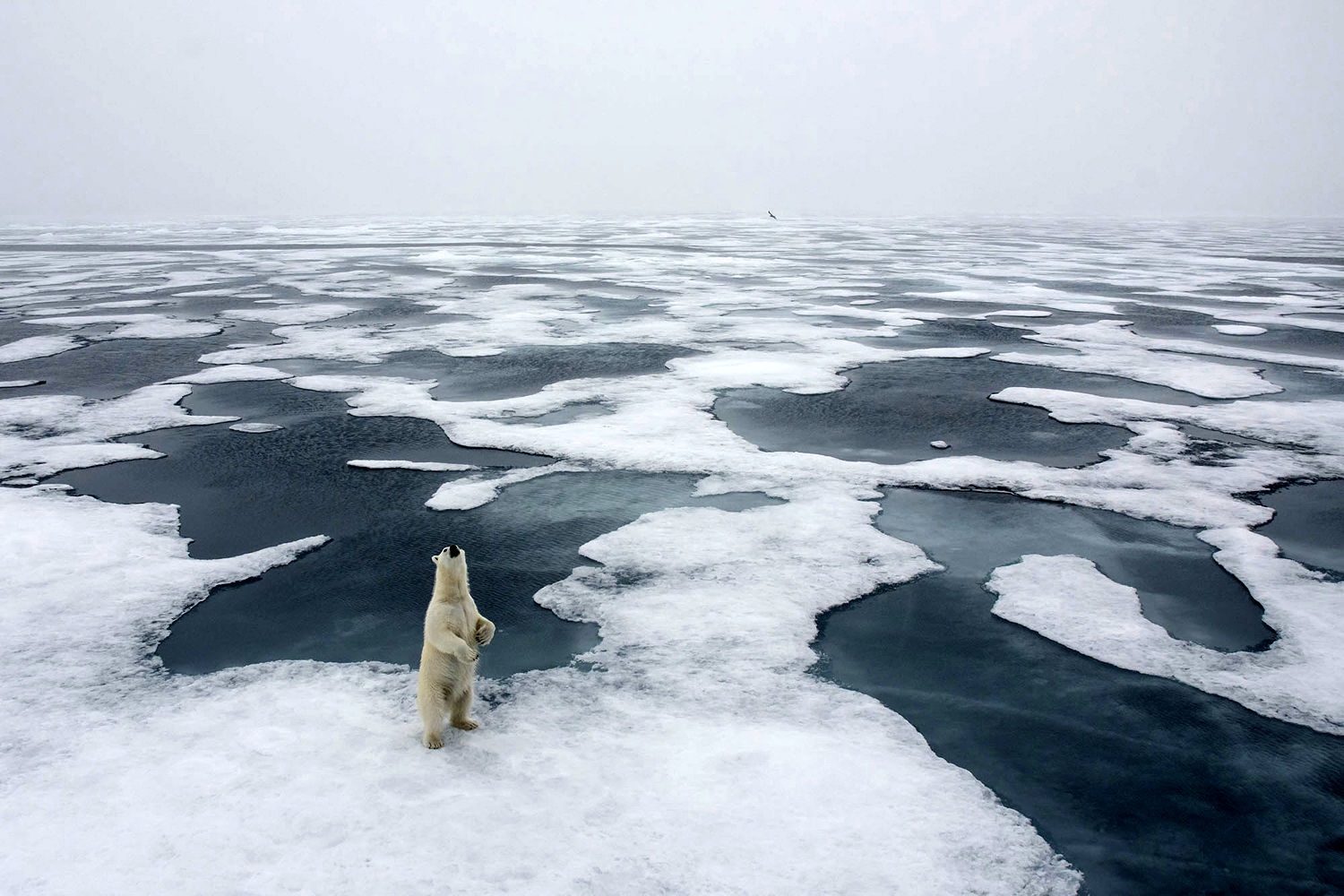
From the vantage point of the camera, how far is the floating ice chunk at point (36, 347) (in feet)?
32.7

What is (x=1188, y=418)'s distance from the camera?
723 cm

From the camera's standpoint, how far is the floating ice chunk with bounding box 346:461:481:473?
609 centimetres

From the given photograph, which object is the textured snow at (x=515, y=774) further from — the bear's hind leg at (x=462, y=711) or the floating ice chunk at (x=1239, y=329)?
the floating ice chunk at (x=1239, y=329)

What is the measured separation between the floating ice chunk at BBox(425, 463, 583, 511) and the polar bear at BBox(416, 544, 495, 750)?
238 cm

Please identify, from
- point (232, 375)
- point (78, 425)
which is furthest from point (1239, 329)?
point (78, 425)

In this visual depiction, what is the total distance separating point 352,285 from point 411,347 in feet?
23.7

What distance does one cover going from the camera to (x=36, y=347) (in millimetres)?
10516

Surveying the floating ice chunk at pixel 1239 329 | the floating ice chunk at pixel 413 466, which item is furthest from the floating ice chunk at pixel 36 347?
the floating ice chunk at pixel 1239 329

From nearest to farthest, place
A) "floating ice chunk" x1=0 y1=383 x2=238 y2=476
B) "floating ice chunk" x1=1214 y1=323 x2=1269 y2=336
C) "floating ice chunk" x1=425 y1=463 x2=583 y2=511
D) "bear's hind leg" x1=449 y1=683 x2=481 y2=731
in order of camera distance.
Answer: "bear's hind leg" x1=449 y1=683 x2=481 y2=731 < "floating ice chunk" x1=425 y1=463 x2=583 y2=511 < "floating ice chunk" x1=0 y1=383 x2=238 y2=476 < "floating ice chunk" x1=1214 y1=323 x2=1269 y2=336

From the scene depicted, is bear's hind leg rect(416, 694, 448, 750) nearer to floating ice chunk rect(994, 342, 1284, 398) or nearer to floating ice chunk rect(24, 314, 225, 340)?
floating ice chunk rect(994, 342, 1284, 398)

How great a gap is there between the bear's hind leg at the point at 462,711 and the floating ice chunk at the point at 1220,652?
2.32m

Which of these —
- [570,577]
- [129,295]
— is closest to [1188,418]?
[570,577]

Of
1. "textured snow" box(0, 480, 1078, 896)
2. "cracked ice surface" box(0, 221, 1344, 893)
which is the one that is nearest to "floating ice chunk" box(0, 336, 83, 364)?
"cracked ice surface" box(0, 221, 1344, 893)

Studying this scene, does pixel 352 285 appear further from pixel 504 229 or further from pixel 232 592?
pixel 504 229
